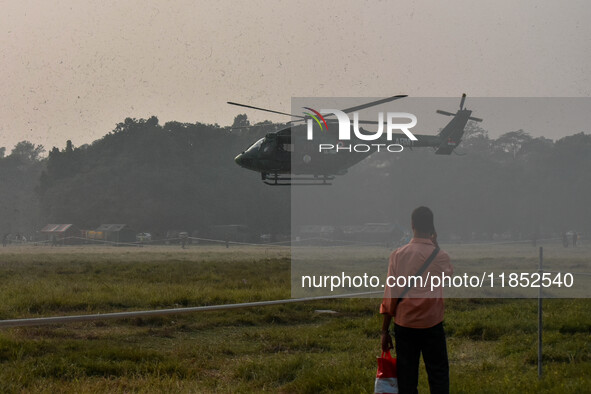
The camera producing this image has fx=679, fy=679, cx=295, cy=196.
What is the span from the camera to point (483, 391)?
708 cm

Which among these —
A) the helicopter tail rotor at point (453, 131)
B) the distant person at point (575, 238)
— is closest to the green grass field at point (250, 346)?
the helicopter tail rotor at point (453, 131)

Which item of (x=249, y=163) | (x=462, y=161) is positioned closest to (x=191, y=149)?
(x=462, y=161)

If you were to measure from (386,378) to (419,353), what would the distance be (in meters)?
0.35

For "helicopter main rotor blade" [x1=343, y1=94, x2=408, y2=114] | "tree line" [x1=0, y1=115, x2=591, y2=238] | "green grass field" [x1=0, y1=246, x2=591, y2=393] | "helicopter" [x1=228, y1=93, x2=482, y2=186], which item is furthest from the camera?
"tree line" [x1=0, y1=115, x2=591, y2=238]

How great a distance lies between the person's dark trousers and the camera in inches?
226

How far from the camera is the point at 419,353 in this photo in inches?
228

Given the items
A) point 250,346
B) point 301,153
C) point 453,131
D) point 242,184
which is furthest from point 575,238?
point 242,184

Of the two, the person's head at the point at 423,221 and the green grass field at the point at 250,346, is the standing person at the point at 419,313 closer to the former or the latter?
the person's head at the point at 423,221

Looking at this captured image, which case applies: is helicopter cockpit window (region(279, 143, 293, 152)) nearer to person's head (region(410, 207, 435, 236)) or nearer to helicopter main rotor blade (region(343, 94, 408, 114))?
helicopter main rotor blade (region(343, 94, 408, 114))

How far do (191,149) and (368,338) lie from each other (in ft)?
263

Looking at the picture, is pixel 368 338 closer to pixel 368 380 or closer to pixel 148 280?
pixel 368 380

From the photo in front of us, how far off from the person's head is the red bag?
111cm

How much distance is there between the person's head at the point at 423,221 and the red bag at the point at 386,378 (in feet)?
3.65

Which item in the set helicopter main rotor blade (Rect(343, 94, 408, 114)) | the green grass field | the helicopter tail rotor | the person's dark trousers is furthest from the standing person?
the helicopter tail rotor
